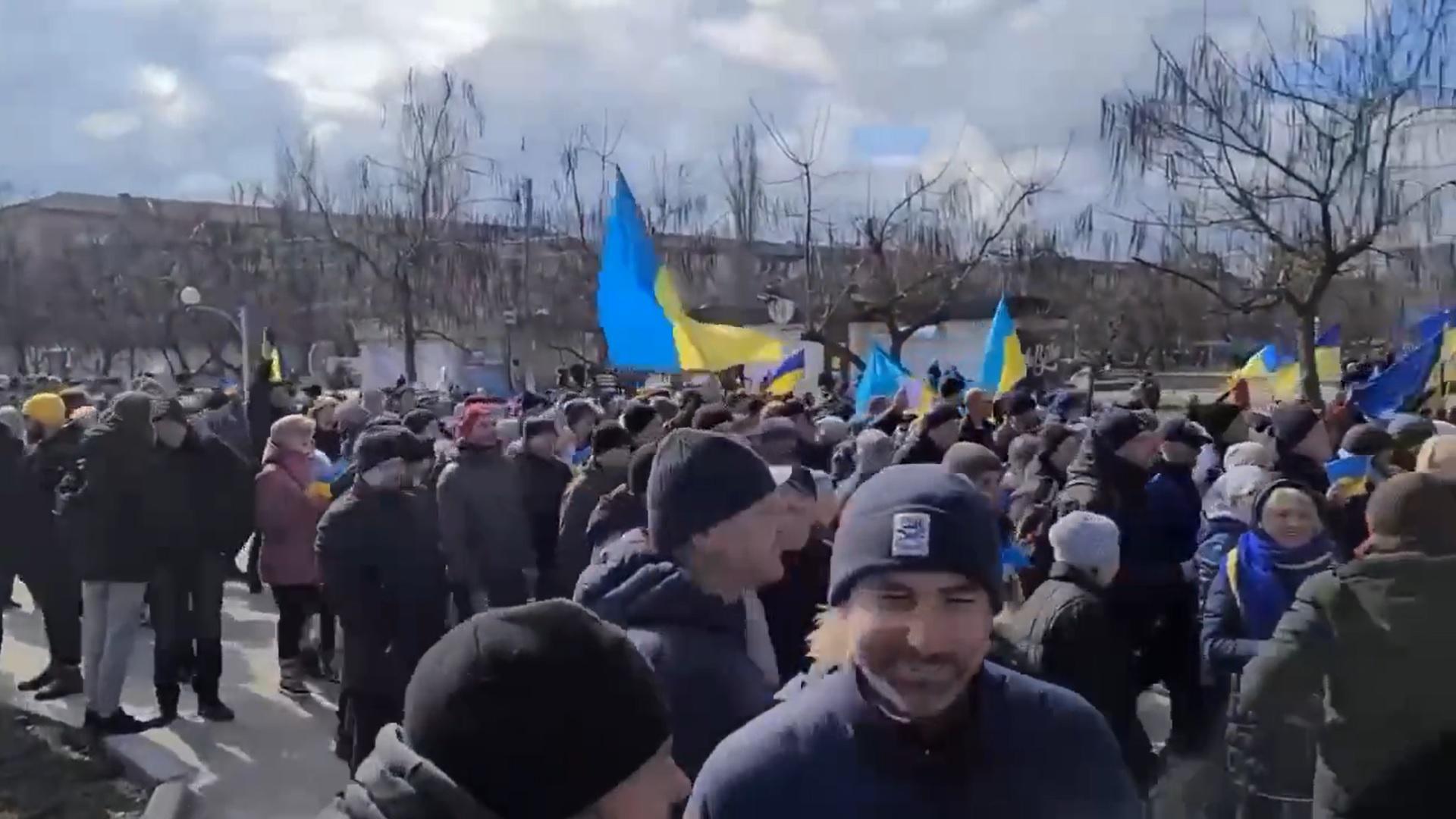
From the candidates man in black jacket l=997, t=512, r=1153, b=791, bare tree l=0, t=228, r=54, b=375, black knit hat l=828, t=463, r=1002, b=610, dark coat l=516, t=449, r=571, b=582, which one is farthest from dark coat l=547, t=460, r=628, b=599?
bare tree l=0, t=228, r=54, b=375

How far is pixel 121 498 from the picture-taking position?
22.7 feet

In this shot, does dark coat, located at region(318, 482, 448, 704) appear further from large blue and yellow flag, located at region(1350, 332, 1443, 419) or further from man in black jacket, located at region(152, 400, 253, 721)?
large blue and yellow flag, located at region(1350, 332, 1443, 419)

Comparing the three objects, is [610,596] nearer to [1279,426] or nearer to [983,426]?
[1279,426]

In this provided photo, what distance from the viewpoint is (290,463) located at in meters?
8.01

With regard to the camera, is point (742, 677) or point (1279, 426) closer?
point (742, 677)

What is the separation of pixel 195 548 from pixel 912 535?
5.94m

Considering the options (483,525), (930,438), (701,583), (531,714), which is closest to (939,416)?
(930,438)

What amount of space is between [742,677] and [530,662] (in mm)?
1432

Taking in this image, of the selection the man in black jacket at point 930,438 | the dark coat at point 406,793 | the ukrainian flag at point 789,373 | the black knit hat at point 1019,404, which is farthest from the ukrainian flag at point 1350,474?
the ukrainian flag at point 789,373

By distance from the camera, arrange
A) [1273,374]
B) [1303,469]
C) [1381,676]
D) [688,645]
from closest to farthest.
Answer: [688,645]
[1381,676]
[1303,469]
[1273,374]

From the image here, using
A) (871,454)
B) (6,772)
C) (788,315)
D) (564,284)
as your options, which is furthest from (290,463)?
(564,284)

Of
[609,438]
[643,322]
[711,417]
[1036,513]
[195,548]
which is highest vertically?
[643,322]

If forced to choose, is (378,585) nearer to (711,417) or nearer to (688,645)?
(711,417)

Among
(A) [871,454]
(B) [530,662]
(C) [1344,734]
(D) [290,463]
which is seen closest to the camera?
(B) [530,662]
